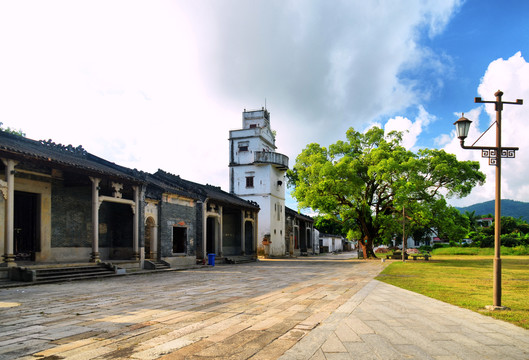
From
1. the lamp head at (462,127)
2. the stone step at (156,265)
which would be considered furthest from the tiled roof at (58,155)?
the lamp head at (462,127)

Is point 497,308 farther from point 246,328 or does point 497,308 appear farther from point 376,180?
point 376,180

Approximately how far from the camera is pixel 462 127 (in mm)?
8336

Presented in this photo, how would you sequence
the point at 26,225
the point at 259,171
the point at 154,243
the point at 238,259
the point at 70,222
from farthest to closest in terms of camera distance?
the point at 259,171 → the point at 238,259 → the point at 154,243 → the point at 70,222 → the point at 26,225

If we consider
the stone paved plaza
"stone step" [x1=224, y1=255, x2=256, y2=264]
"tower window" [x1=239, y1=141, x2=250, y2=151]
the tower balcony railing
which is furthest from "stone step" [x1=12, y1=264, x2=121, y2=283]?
"tower window" [x1=239, y1=141, x2=250, y2=151]

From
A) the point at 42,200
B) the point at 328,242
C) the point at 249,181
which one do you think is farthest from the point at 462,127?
the point at 328,242

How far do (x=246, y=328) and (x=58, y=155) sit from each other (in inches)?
536

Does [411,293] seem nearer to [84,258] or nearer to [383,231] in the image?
[84,258]

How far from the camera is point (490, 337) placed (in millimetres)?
5438

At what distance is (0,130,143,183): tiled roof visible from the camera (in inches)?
495

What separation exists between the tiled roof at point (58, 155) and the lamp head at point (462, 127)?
12.4 meters

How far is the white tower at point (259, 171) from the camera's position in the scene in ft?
119

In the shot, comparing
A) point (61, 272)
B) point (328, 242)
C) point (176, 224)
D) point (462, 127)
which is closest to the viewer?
point (462, 127)

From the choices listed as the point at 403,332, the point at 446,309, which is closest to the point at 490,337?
the point at 403,332

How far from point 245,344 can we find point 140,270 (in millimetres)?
13983
